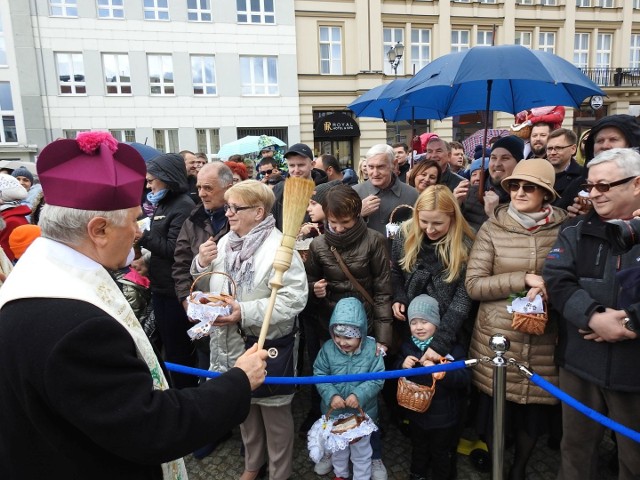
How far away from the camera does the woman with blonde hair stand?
287 centimetres

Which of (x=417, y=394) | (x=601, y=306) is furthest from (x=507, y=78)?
(x=417, y=394)

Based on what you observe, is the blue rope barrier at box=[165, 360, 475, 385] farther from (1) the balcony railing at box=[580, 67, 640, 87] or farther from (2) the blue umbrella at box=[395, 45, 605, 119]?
(1) the balcony railing at box=[580, 67, 640, 87]

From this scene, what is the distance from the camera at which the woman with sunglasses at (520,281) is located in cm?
261

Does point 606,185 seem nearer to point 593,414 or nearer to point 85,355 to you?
point 593,414

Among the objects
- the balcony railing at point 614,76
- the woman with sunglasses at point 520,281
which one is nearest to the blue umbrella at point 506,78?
the woman with sunglasses at point 520,281

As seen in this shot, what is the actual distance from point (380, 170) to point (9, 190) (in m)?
3.82

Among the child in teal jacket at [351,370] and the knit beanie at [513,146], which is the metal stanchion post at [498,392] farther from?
the knit beanie at [513,146]

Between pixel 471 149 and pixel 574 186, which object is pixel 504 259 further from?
pixel 471 149

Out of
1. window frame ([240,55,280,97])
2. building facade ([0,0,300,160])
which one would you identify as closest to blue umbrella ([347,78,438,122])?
building facade ([0,0,300,160])

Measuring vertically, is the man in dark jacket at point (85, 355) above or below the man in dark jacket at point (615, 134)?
below

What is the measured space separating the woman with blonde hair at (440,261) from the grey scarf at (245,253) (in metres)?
1.11

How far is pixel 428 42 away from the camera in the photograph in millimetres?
22516

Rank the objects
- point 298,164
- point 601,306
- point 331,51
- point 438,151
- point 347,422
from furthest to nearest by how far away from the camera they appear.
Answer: point 331,51 < point 438,151 < point 298,164 < point 347,422 < point 601,306

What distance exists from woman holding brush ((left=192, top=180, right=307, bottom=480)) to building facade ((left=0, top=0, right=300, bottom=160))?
1837cm
